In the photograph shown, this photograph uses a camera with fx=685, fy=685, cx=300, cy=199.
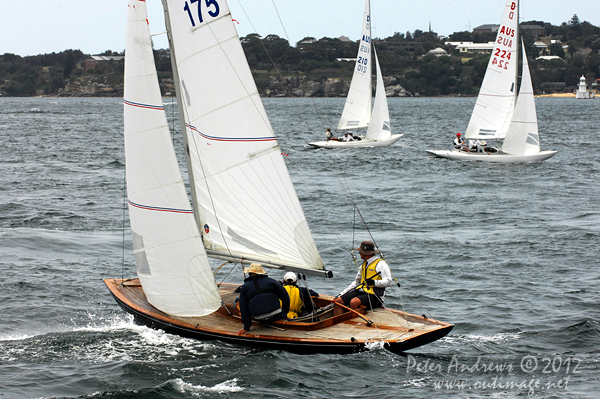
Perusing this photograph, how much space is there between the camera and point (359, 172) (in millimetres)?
30219

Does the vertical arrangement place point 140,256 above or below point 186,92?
below

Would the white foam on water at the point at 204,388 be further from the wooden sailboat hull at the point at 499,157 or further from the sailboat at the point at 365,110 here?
the sailboat at the point at 365,110

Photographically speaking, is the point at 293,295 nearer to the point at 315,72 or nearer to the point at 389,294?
the point at 389,294

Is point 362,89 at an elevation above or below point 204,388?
above

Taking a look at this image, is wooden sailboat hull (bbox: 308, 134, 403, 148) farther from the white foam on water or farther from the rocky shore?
the rocky shore

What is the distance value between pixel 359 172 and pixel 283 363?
21.4 m

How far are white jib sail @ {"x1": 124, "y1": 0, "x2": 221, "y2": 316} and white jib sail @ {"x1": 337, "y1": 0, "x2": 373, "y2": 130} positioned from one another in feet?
104

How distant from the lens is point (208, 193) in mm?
10297

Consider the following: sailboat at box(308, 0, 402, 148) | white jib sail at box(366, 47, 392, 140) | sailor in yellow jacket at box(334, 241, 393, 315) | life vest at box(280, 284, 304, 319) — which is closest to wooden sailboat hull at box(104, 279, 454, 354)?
sailor in yellow jacket at box(334, 241, 393, 315)

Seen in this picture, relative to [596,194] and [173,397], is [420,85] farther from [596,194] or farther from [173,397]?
[173,397]

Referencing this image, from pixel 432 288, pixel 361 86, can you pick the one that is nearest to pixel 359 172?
pixel 361 86

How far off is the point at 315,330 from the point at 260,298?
0.92 metres

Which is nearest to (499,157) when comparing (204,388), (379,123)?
(379,123)

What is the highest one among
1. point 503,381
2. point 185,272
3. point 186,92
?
point 186,92
